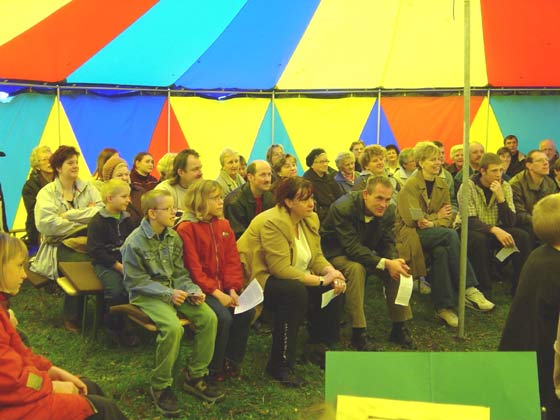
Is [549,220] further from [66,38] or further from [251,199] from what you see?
[66,38]

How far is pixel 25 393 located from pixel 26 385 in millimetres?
30

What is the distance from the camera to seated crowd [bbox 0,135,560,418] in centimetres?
384

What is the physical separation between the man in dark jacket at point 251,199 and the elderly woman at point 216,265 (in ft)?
4.13

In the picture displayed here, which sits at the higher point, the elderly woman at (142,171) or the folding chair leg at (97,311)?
the elderly woman at (142,171)

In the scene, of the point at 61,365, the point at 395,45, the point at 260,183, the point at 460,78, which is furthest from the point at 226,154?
the point at 460,78

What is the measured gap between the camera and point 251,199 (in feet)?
18.3

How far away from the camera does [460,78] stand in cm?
922

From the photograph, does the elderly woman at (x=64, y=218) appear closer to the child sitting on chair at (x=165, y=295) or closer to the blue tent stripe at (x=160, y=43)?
the child sitting on chair at (x=165, y=295)

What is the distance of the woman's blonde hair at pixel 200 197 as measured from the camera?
410 cm

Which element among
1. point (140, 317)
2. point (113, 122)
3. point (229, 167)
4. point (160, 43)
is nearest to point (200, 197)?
point (140, 317)

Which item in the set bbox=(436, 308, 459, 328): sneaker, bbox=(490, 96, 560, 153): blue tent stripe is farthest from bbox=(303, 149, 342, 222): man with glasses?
bbox=(490, 96, 560, 153): blue tent stripe

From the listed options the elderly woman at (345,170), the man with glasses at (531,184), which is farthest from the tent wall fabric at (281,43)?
the elderly woman at (345,170)

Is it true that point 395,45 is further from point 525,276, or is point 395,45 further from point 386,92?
point 525,276

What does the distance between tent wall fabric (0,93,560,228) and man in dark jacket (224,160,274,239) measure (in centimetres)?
367
